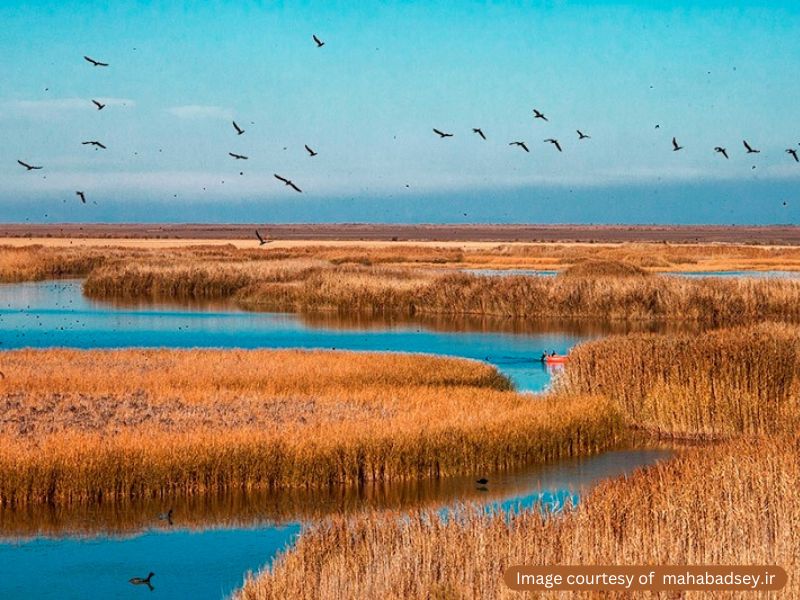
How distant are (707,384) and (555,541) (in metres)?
12.4

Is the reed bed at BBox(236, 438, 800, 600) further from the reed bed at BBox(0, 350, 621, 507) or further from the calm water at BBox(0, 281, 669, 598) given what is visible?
the reed bed at BBox(0, 350, 621, 507)

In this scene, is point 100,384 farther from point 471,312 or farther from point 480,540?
point 471,312

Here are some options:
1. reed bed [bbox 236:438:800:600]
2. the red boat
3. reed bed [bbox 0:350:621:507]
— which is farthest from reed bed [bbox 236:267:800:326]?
reed bed [bbox 236:438:800:600]

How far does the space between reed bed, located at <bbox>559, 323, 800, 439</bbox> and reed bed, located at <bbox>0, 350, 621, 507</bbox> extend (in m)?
1.22

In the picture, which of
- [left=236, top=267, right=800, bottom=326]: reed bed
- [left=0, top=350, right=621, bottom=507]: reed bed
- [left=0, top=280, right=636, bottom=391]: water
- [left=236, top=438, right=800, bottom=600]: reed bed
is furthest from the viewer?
[left=236, top=267, right=800, bottom=326]: reed bed

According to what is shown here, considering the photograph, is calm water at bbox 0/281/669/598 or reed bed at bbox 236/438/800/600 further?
calm water at bbox 0/281/669/598

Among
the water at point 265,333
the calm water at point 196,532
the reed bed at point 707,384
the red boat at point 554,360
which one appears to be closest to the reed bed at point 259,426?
the calm water at point 196,532

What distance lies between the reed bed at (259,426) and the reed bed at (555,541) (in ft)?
16.4

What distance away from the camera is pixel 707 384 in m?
23.9

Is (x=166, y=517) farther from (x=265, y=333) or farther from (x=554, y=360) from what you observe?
(x=265, y=333)

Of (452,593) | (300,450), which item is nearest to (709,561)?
(452,593)

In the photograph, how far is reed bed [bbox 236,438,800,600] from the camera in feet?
37.4

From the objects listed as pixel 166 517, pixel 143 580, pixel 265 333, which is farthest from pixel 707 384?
pixel 265 333

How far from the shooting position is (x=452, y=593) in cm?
1119
